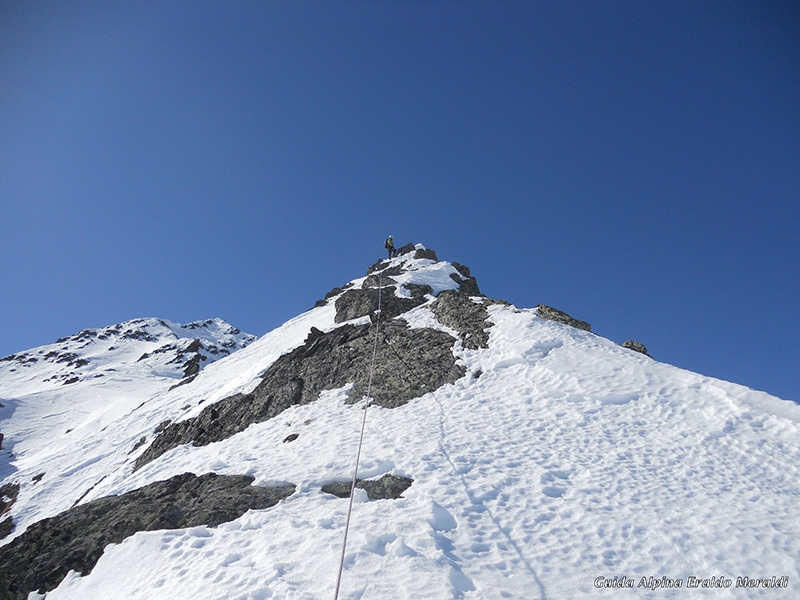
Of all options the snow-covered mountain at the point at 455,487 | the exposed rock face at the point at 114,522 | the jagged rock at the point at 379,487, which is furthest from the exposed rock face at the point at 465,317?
the exposed rock face at the point at 114,522

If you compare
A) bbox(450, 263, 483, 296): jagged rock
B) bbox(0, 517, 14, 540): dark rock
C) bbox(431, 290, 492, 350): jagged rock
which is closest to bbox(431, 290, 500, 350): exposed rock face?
bbox(431, 290, 492, 350): jagged rock

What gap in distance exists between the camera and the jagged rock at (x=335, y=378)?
1709cm

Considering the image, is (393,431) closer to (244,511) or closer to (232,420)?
(244,511)

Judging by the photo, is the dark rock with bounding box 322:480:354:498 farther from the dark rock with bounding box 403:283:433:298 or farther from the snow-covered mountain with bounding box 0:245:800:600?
the dark rock with bounding box 403:283:433:298

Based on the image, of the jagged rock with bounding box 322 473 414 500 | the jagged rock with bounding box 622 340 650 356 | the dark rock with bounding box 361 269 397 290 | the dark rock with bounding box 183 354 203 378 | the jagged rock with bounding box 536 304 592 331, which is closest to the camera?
the jagged rock with bounding box 322 473 414 500

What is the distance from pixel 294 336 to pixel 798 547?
30.4 meters

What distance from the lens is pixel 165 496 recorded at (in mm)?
12867

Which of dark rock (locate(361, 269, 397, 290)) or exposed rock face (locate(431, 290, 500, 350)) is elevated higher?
dark rock (locate(361, 269, 397, 290))

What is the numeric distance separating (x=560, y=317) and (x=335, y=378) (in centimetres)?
1319

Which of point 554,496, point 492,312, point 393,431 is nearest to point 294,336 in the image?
point 492,312

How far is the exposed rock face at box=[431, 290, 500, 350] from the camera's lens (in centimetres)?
1917

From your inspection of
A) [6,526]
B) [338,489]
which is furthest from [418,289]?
[6,526]

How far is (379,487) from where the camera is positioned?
9977 millimetres

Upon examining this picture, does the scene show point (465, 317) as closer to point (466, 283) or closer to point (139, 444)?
point (466, 283)
